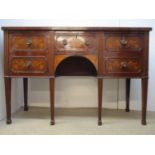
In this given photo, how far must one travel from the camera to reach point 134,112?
82.5 inches

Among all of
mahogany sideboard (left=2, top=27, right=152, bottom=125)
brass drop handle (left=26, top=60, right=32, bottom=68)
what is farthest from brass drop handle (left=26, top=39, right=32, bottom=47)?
brass drop handle (left=26, top=60, right=32, bottom=68)

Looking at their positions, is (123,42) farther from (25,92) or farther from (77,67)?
(25,92)

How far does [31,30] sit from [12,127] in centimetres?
73

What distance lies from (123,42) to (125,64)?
161mm

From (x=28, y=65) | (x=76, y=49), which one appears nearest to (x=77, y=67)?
(x=76, y=49)

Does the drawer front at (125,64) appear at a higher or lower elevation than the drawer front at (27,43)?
lower

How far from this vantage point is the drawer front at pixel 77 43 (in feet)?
5.31

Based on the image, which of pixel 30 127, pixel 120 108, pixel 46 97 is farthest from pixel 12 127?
pixel 120 108

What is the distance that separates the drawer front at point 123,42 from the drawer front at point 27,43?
46 centimetres

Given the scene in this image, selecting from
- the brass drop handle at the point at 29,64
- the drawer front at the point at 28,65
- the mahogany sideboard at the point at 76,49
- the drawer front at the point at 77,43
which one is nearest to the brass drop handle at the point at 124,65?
the mahogany sideboard at the point at 76,49

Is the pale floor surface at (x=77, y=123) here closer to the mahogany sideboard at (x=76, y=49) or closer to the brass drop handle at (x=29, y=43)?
the mahogany sideboard at (x=76, y=49)

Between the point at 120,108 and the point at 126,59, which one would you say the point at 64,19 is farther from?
the point at 120,108

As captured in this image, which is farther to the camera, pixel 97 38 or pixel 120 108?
pixel 120 108

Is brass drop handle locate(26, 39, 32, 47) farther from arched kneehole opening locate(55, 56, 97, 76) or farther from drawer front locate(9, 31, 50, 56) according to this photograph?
arched kneehole opening locate(55, 56, 97, 76)
